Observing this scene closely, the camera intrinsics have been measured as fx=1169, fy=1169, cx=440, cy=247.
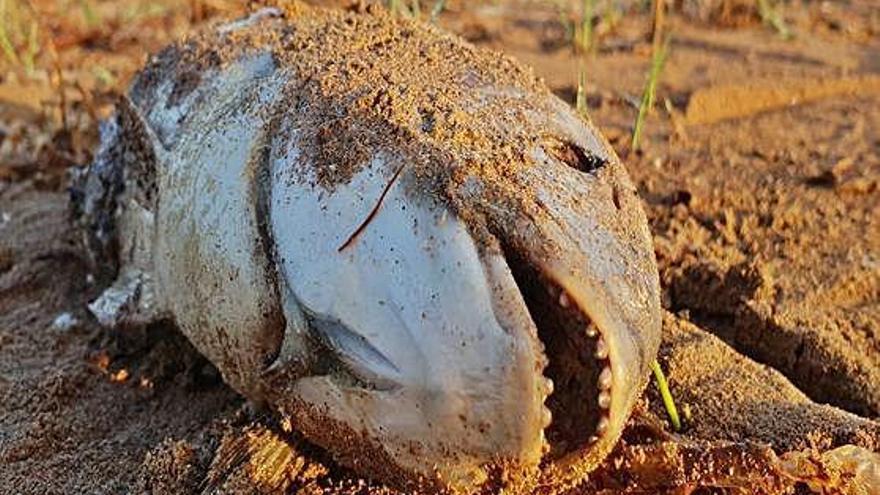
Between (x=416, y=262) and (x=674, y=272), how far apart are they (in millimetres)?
1120

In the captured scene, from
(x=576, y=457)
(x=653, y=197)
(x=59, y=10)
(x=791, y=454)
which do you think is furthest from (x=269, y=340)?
(x=59, y=10)

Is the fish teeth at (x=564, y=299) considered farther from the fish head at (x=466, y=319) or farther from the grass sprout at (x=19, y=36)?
the grass sprout at (x=19, y=36)

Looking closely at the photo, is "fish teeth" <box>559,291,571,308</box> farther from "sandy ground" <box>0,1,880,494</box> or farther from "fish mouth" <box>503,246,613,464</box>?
"sandy ground" <box>0,1,880,494</box>

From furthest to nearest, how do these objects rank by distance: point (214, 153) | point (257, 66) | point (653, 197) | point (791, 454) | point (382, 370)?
point (653, 197), point (257, 66), point (214, 153), point (791, 454), point (382, 370)

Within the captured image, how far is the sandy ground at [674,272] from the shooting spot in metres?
1.88

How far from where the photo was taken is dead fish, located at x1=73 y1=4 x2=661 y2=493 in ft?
5.13

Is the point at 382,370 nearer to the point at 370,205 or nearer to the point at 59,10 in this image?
the point at 370,205

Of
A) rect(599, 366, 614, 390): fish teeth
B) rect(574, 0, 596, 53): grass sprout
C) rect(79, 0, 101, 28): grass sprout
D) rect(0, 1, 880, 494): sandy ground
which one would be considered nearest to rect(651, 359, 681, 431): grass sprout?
rect(0, 1, 880, 494): sandy ground

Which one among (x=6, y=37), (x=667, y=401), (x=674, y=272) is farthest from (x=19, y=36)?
(x=667, y=401)

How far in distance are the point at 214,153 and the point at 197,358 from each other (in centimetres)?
51

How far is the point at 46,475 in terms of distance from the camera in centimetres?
212

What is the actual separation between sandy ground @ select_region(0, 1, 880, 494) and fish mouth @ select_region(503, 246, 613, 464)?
0.14 m

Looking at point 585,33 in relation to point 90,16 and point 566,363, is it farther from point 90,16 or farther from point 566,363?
point 566,363

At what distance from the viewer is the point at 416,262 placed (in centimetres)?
160
